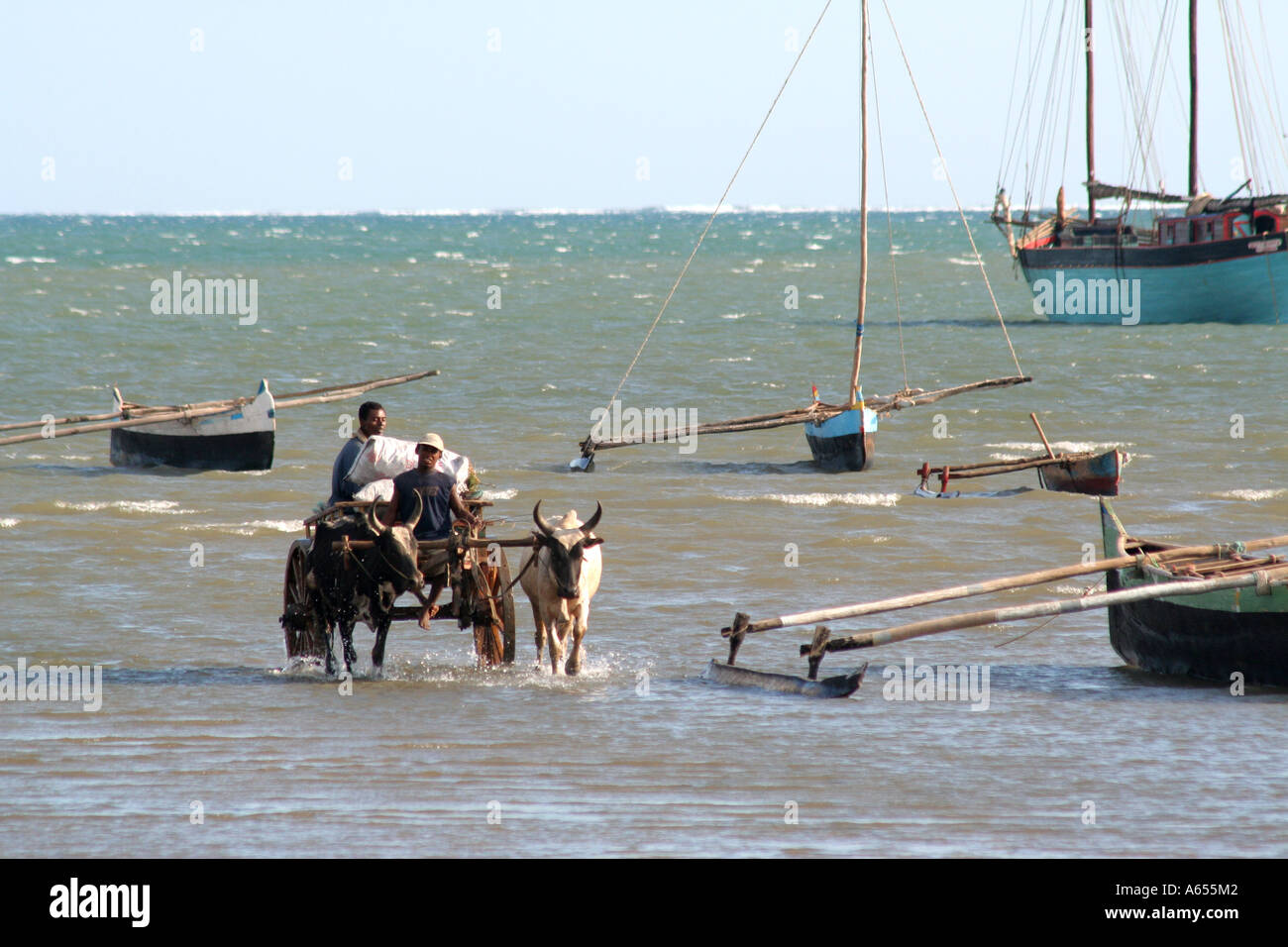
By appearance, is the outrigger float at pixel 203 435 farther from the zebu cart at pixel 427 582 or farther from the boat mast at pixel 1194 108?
the boat mast at pixel 1194 108

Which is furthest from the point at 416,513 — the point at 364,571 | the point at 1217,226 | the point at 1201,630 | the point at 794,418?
the point at 1217,226

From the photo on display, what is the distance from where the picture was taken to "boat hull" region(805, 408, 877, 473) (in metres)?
24.3

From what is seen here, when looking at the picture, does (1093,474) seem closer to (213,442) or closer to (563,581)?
(563,581)

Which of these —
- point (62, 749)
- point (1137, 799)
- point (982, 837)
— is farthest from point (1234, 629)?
point (62, 749)

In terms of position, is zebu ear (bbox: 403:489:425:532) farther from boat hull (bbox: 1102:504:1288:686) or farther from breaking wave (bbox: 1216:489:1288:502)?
breaking wave (bbox: 1216:489:1288:502)

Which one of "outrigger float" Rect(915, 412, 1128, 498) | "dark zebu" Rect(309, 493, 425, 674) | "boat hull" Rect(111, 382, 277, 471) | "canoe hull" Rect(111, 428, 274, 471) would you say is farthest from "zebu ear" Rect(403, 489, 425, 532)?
"canoe hull" Rect(111, 428, 274, 471)

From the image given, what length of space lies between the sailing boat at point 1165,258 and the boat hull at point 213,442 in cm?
3726

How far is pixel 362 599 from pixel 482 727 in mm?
1543

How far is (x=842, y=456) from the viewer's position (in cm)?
2450

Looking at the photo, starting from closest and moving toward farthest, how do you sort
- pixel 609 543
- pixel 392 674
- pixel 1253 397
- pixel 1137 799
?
1. pixel 1137 799
2. pixel 392 674
3. pixel 609 543
4. pixel 1253 397

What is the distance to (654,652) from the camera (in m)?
12.9

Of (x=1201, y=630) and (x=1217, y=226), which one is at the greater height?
(x=1217, y=226)

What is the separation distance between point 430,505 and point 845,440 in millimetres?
13947
